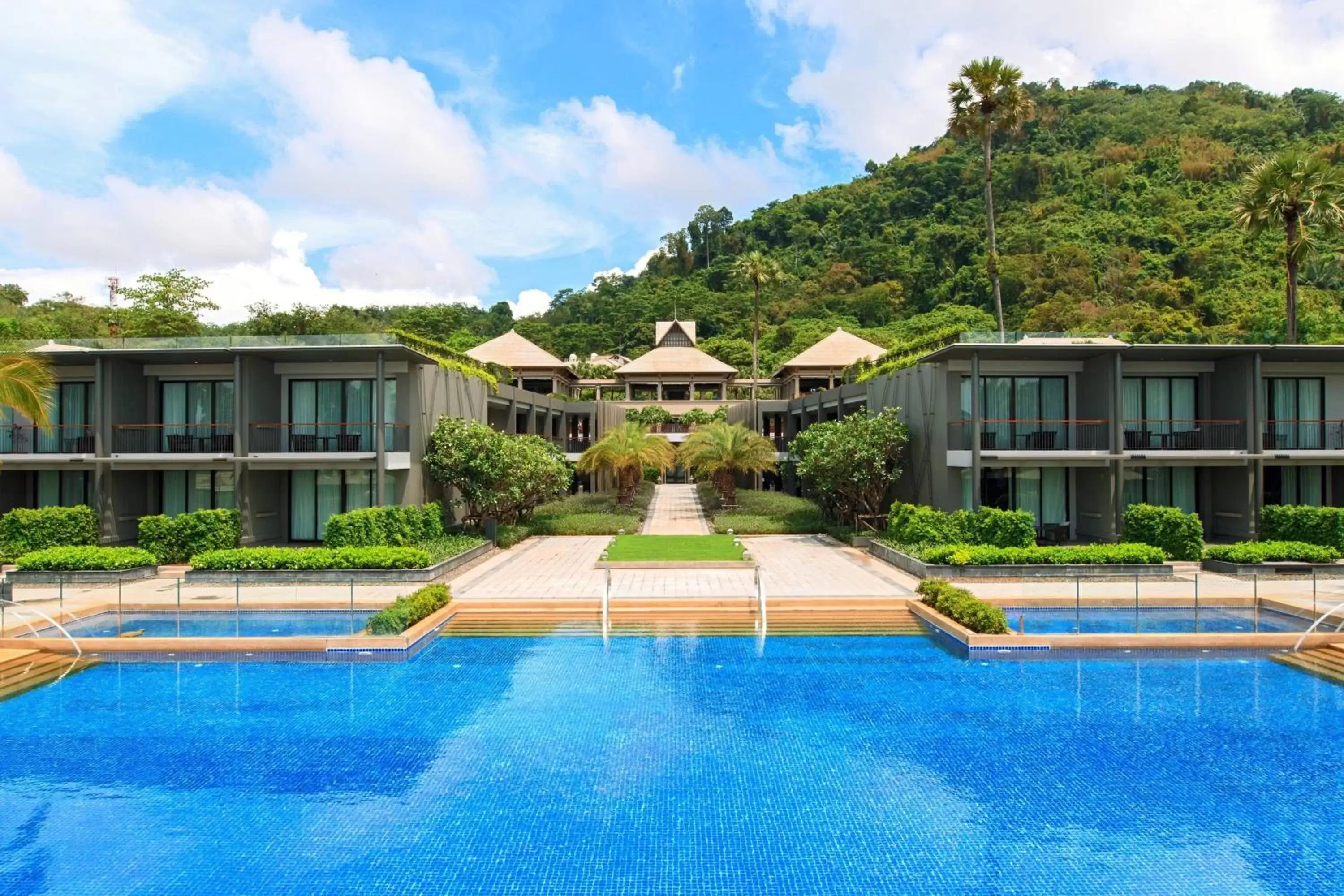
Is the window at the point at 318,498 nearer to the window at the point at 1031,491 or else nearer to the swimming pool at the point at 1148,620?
the swimming pool at the point at 1148,620

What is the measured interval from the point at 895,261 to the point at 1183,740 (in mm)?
75270

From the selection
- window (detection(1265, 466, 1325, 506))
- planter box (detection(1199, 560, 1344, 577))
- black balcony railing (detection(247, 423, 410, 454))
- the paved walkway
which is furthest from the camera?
the paved walkway

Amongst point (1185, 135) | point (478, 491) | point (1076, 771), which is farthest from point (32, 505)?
point (1185, 135)

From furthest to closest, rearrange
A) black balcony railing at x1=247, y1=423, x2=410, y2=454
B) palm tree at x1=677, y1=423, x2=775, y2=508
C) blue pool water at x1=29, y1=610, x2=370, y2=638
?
palm tree at x1=677, y1=423, x2=775, y2=508 < black balcony railing at x1=247, y1=423, x2=410, y2=454 < blue pool water at x1=29, y1=610, x2=370, y2=638

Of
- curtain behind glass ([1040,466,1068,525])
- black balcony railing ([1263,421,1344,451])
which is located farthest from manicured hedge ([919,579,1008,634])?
black balcony railing ([1263,421,1344,451])

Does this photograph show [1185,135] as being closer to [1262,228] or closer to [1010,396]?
[1262,228]

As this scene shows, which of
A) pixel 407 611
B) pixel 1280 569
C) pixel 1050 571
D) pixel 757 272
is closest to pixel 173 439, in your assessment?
pixel 407 611

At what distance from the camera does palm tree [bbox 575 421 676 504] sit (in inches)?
1262

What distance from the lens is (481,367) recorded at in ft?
94.5

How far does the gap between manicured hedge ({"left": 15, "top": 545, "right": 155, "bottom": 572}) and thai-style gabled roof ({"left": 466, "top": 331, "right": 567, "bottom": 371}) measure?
29.7 meters

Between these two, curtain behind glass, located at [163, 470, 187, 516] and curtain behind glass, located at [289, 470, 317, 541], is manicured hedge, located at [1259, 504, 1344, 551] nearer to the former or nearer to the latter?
curtain behind glass, located at [289, 470, 317, 541]

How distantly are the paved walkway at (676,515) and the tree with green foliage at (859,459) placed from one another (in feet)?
15.6

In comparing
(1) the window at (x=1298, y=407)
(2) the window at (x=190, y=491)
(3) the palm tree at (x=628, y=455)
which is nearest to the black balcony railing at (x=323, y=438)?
(2) the window at (x=190, y=491)

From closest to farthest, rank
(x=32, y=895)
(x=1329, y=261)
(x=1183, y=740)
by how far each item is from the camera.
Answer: (x=32, y=895)
(x=1183, y=740)
(x=1329, y=261)
